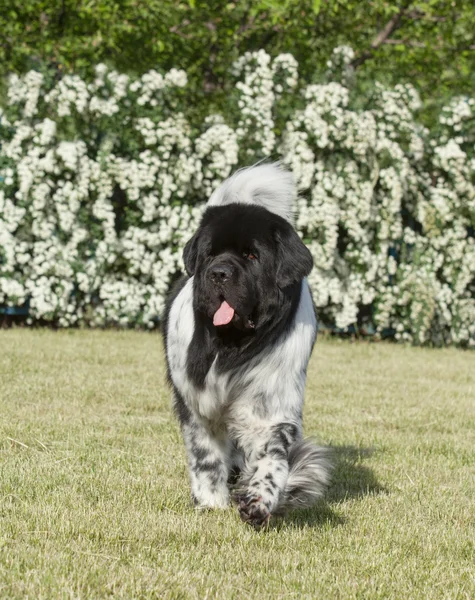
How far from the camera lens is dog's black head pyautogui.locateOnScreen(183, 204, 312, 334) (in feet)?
12.3

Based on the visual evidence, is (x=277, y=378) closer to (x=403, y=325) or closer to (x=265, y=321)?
(x=265, y=321)

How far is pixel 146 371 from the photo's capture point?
782cm

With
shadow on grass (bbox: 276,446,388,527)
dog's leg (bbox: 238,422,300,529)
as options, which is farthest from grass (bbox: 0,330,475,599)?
dog's leg (bbox: 238,422,300,529)

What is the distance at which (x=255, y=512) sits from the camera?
3.45m

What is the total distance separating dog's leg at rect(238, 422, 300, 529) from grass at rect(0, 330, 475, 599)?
0.12 meters

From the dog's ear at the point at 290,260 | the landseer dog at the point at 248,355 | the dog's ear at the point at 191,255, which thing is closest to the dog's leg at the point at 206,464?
the landseer dog at the point at 248,355

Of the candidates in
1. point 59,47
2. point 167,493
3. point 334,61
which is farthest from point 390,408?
point 59,47

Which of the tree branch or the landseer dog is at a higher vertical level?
the tree branch

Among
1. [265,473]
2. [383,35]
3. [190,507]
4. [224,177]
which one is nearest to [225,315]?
[265,473]

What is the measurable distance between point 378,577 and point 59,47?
11.2 metres

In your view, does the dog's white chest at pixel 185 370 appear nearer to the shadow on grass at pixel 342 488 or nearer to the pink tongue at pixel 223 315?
the pink tongue at pixel 223 315

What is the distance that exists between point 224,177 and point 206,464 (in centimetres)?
643

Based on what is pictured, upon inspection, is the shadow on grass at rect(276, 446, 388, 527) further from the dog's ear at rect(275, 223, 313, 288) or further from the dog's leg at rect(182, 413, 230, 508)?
the dog's ear at rect(275, 223, 313, 288)

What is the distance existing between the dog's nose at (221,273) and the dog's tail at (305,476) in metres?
0.84
